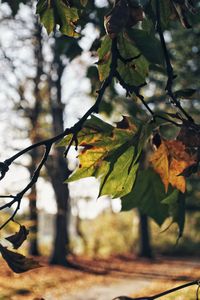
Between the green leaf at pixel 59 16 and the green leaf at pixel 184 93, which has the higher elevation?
the green leaf at pixel 59 16

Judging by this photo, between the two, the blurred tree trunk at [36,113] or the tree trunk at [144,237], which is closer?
the blurred tree trunk at [36,113]

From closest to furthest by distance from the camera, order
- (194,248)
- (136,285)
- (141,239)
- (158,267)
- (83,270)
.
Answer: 1. (136,285)
2. (83,270)
3. (158,267)
4. (141,239)
5. (194,248)

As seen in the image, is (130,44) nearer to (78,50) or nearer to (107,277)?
(78,50)

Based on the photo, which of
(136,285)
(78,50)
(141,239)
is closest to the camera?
(78,50)

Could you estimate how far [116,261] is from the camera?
26.0 meters

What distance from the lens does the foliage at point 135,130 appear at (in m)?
1.11

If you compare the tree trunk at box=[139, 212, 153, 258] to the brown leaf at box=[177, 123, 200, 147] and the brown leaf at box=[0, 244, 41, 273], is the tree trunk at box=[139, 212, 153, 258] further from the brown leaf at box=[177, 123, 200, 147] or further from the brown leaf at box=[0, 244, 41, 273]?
the brown leaf at box=[0, 244, 41, 273]

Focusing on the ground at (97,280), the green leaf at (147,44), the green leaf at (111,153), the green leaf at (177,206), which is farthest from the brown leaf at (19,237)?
the ground at (97,280)

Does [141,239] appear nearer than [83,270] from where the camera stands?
No

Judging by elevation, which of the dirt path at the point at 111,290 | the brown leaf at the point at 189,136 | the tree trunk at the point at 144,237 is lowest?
the dirt path at the point at 111,290

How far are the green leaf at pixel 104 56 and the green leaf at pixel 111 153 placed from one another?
0.14m

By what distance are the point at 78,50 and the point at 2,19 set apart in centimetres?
1578

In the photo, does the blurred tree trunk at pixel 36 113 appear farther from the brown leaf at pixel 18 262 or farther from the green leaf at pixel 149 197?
the brown leaf at pixel 18 262

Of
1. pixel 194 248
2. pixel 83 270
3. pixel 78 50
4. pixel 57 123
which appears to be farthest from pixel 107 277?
pixel 78 50
